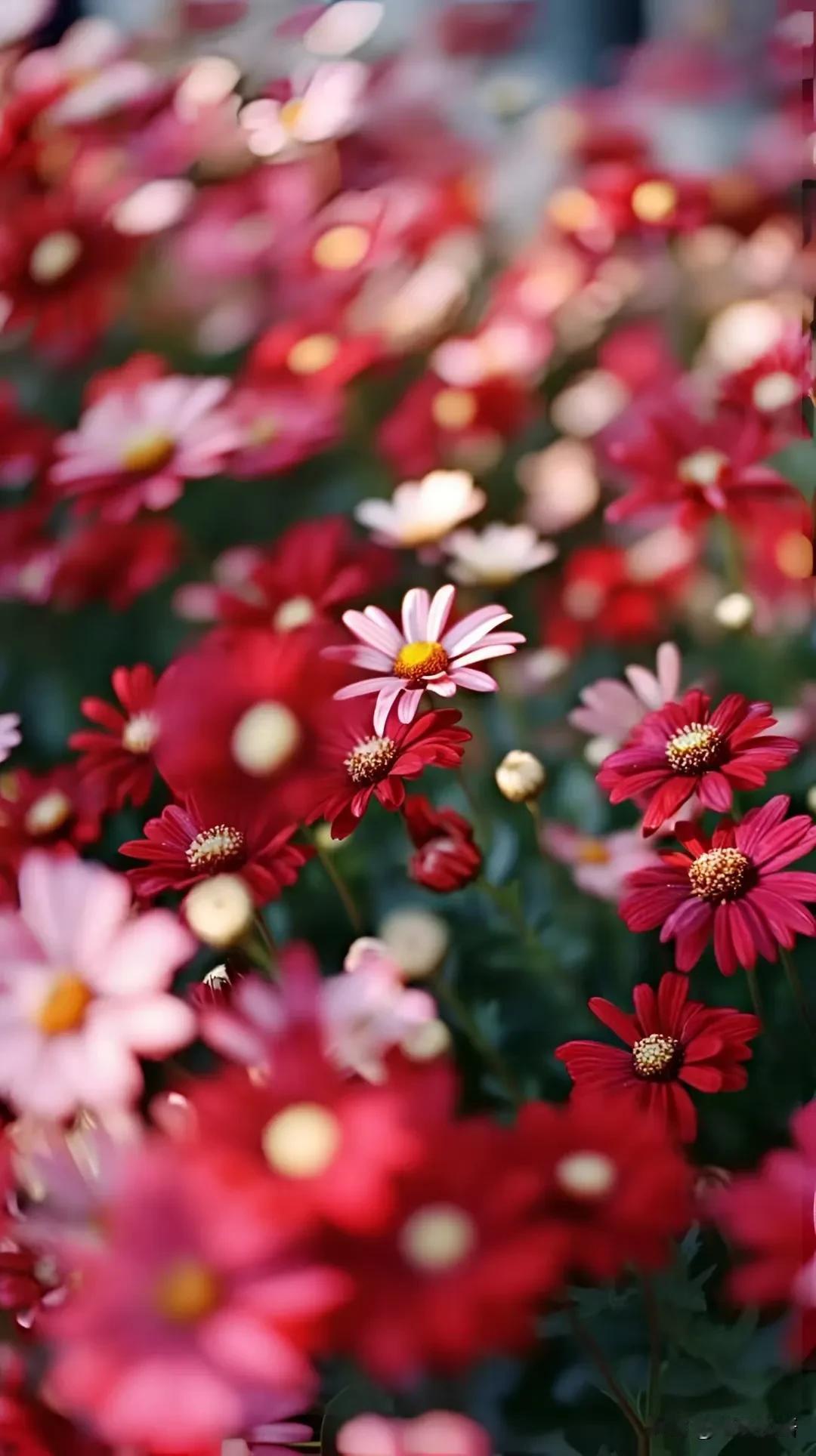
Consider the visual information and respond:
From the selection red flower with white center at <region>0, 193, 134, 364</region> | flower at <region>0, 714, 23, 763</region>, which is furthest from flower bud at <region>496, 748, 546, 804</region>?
red flower with white center at <region>0, 193, 134, 364</region>

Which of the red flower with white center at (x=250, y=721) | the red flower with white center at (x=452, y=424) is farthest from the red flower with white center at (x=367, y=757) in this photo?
the red flower with white center at (x=452, y=424)

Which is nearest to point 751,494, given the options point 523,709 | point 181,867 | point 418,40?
point 523,709

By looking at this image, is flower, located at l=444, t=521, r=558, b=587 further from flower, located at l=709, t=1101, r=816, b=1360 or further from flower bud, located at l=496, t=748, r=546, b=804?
flower, located at l=709, t=1101, r=816, b=1360

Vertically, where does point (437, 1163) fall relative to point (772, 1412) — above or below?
above

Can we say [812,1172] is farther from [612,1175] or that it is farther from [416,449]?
[416,449]

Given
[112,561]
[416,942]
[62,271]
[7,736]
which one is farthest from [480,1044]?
[62,271]

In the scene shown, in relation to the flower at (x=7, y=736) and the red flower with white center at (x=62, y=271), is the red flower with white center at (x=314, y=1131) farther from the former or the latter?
the red flower with white center at (x=62, y=271)

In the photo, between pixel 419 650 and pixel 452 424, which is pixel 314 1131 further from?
pixel 452 424
